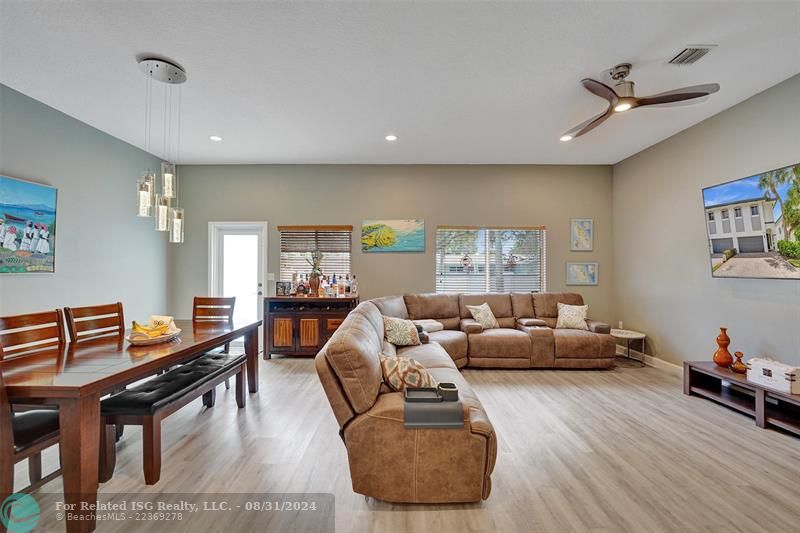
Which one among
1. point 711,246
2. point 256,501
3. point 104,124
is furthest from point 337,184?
point 711,246

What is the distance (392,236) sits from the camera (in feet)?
18.0

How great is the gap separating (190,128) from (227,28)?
7.13 feet

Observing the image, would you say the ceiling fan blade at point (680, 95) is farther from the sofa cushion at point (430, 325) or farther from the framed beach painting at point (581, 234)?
the sofa cushion at point (430, 325)

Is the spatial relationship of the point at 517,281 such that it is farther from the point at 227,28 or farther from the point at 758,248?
the point at 227,28

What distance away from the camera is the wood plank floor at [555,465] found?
5.87 feet

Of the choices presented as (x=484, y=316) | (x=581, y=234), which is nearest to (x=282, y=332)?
(x=484, y=316)

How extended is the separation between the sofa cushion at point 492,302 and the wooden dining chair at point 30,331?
4.40 meters

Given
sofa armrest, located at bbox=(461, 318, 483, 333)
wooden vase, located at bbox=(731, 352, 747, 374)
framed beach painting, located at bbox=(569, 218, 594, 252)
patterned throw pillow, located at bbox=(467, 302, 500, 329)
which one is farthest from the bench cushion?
framed beach painting, located at bbox=(569, 218, 594, 252)

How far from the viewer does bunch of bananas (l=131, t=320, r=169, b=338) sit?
2.39 metres

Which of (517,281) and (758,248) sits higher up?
(758,248)

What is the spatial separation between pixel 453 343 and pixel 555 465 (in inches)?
85.6

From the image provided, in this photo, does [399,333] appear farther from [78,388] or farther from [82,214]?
[82,214]

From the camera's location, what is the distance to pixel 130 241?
465 cm

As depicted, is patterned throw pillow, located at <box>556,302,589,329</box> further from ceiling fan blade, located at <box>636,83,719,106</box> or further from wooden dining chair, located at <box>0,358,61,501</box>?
wooden dining chair, located at <box>0,358,61,501</box>
